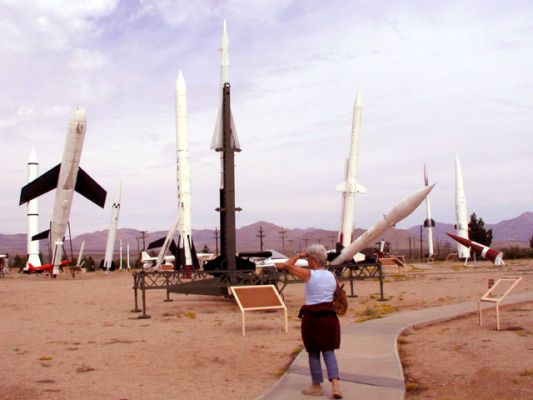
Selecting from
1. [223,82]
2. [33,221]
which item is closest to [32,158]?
[33,221]

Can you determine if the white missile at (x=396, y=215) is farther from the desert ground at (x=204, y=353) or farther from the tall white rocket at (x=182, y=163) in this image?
the tall white rocket at (x=182, y=163)

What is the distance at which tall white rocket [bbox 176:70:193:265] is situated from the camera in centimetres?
3054

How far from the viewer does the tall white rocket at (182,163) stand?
30.5 meters

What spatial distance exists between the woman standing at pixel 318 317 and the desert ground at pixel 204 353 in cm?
74

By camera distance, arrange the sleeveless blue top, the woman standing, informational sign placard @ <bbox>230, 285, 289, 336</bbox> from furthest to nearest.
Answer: informational sign placard @ <bbox>230, 285, 289, 336</bbox> < the sleeveless blue top < the woman standing

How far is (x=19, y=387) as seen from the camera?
653cm

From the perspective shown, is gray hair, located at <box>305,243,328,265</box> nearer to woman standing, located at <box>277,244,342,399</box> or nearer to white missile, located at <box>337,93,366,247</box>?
woman standing, located at <box>277,244,342,399</box>

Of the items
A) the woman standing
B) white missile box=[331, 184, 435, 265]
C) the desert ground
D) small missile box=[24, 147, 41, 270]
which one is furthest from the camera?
small missile box=[24, 147, 41, 270]

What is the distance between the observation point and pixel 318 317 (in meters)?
5.74

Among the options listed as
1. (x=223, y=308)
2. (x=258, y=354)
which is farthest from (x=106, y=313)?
(x=258, y=354)

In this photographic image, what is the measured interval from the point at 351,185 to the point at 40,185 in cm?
1607

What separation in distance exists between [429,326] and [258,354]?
3.51 metres

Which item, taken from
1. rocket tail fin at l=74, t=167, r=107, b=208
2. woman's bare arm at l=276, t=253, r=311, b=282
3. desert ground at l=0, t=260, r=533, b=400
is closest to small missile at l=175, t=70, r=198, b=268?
rocket tail fin at l=74, t=167, r=107, b=208

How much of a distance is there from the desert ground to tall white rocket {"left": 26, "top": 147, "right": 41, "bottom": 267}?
1040 inches
